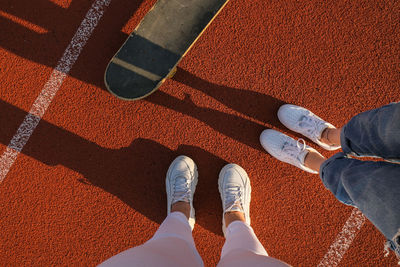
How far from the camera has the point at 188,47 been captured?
1913 mm

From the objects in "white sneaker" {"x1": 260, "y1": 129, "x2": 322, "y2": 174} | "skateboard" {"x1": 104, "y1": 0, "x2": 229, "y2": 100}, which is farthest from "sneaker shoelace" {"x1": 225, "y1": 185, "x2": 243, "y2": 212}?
"skateboard" {"x1": 104, "y1": 0, "x2": 229, "y2": 100}

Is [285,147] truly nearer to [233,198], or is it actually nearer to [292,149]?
[292,149]

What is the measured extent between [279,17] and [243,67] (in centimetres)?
51

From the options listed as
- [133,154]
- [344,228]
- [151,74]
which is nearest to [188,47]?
[151,74]

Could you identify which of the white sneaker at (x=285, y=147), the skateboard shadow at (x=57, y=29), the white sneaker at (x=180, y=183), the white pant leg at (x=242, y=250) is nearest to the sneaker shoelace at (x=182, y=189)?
the white sneaker at (x=180, y=183)

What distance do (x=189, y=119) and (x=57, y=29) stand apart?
4.41ft

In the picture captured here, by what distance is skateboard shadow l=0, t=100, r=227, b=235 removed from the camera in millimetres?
2078

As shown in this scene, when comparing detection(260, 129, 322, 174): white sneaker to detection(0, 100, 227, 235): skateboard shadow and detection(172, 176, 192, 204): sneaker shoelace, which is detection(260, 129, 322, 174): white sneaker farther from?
detection(172, 176, 192, 204): sneaker shoelace

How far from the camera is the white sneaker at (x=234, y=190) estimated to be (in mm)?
1975

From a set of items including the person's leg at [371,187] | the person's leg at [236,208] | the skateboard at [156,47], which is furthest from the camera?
the skateboard at [156,47]

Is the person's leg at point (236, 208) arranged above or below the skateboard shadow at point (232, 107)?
below

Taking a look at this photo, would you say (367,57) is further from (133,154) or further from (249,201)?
(133,154)

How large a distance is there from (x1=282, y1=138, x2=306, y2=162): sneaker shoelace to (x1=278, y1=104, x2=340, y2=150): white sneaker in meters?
0.11

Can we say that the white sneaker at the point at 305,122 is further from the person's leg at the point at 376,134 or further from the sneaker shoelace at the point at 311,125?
the person's leg at the point at 376,134
